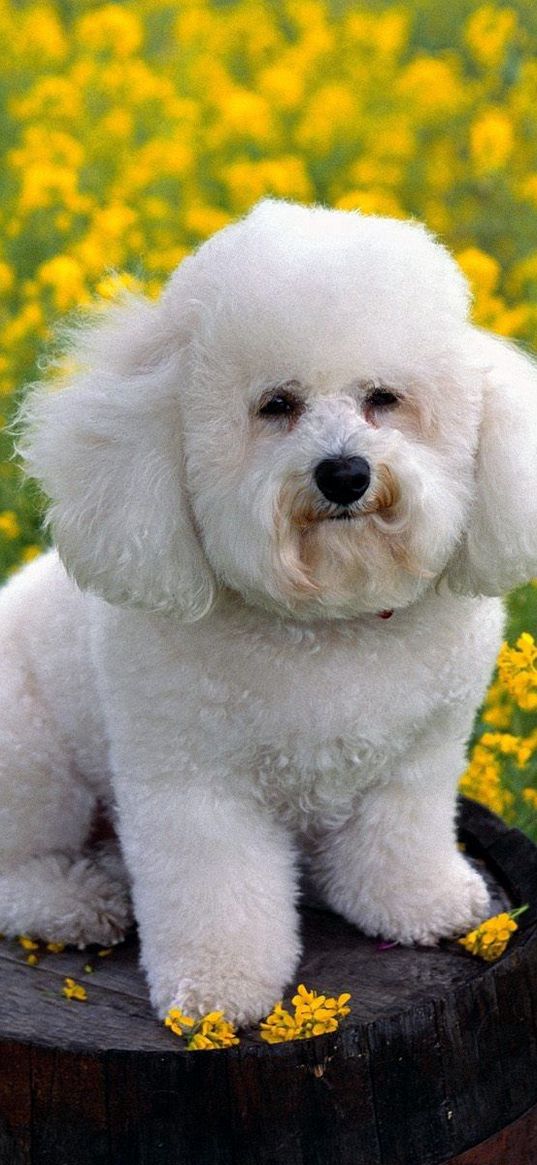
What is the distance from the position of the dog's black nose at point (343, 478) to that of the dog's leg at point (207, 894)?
20.6 inches

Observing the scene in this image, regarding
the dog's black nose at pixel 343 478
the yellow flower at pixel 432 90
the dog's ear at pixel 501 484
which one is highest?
the yellow flower at pixel 432 90

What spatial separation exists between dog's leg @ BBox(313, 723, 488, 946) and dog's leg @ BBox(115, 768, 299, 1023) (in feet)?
0.59

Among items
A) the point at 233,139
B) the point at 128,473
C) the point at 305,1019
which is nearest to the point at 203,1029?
the point at 305,1019

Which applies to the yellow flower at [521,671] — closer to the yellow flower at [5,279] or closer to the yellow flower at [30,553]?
the yellow flower at [30,553]

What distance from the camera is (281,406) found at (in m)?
1.98

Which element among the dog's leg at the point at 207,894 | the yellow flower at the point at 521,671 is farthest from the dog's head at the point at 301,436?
the yellow flower at the point at 521,671

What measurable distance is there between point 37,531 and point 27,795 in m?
1.61

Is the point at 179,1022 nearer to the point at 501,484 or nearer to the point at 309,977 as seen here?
the point at 309,977

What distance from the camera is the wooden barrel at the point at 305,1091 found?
1923mm

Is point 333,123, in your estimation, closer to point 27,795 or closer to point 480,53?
point 480,53

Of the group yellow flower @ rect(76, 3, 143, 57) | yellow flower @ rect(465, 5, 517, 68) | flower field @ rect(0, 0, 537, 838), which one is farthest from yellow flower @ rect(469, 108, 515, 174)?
yellow flower @ rect(76, 3, 143, 57)

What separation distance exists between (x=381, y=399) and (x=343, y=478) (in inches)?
5.9

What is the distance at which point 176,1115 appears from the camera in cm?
192

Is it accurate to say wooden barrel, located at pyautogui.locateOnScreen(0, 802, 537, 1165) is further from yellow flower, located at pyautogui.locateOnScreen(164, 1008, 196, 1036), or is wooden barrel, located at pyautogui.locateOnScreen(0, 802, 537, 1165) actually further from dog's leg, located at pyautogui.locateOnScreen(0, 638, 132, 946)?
dog's leg, located at pyautogui.locateOnScreen(0, 638, 132, 946)
